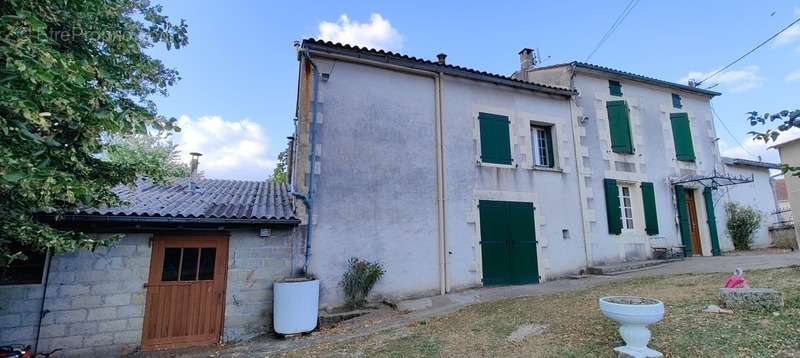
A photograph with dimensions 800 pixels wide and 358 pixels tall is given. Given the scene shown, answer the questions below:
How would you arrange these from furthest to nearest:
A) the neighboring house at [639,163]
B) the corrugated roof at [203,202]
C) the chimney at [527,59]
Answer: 1. the chimney at [527,59]
2. the neighboring house at [639,163]
3. the corrugated roof at [203,202]

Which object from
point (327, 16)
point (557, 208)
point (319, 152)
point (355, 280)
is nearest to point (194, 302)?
point (355, 280)

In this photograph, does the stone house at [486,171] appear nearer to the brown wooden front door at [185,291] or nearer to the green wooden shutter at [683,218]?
the green wooden shutter at [683,218]

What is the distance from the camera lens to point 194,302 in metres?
5.81

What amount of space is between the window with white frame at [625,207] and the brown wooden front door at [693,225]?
225 cm

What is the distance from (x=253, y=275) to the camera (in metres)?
6.13

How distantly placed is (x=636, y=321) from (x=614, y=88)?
354 inches

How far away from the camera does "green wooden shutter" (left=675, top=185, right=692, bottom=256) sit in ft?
32.7

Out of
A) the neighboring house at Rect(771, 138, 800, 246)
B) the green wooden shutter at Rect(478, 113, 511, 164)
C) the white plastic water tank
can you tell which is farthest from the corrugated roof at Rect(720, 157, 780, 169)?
the white plastic water tank

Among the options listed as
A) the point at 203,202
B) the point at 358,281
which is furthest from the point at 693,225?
the point at 203,202

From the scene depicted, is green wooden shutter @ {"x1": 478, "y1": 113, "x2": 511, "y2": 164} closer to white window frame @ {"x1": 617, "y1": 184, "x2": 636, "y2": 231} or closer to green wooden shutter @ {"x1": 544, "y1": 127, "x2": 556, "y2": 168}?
green wooden shutter @ {"x1": 544, "y1": 127, "x2": 556, "y2": 168}

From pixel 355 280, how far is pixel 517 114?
5658mm

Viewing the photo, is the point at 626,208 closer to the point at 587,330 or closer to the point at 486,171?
the point at 486,171

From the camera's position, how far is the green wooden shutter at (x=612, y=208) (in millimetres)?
9234

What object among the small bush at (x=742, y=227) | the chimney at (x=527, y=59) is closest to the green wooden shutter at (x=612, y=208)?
the chimney at (x=527, y=59)
